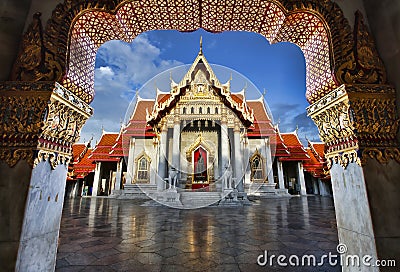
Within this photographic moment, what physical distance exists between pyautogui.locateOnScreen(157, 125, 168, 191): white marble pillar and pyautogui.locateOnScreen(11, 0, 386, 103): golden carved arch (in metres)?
9.74

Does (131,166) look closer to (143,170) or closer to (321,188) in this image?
(143,170)

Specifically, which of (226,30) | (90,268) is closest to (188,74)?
(226,30)

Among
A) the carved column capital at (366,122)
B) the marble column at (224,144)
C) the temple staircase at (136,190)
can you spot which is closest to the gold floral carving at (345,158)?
the carved column capital at (366,122)

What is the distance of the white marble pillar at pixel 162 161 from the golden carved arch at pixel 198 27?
9.74 m

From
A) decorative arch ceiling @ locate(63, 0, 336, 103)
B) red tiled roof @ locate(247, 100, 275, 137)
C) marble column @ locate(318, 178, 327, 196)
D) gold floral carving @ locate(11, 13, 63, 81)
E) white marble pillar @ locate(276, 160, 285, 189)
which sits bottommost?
marble column @ locate(318, 178, 327, 196)

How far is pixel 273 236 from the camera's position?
140 inches

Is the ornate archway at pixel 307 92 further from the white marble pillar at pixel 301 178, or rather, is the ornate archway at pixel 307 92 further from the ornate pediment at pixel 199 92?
the white marble pillar at pixel 301 178

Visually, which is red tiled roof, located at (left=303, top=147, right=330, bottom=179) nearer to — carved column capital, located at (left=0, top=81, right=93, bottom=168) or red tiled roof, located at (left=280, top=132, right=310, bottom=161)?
red tiled roof, located at (left=280, top=132, right=310, bottom=161)

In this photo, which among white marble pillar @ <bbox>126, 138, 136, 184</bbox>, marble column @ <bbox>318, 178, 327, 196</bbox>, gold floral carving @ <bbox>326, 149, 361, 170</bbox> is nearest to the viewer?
gold floral carving @ <bbox>326, 149, 361, 170</bbox>

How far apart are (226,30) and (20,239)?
10.4ft

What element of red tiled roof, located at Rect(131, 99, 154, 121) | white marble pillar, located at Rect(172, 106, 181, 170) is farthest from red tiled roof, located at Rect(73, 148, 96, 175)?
white marble pillar, located at Rect(172, 106, 181, 170)

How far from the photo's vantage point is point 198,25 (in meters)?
2.61

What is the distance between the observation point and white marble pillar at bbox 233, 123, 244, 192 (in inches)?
441

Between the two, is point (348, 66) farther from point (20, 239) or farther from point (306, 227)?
point (306, 227)
